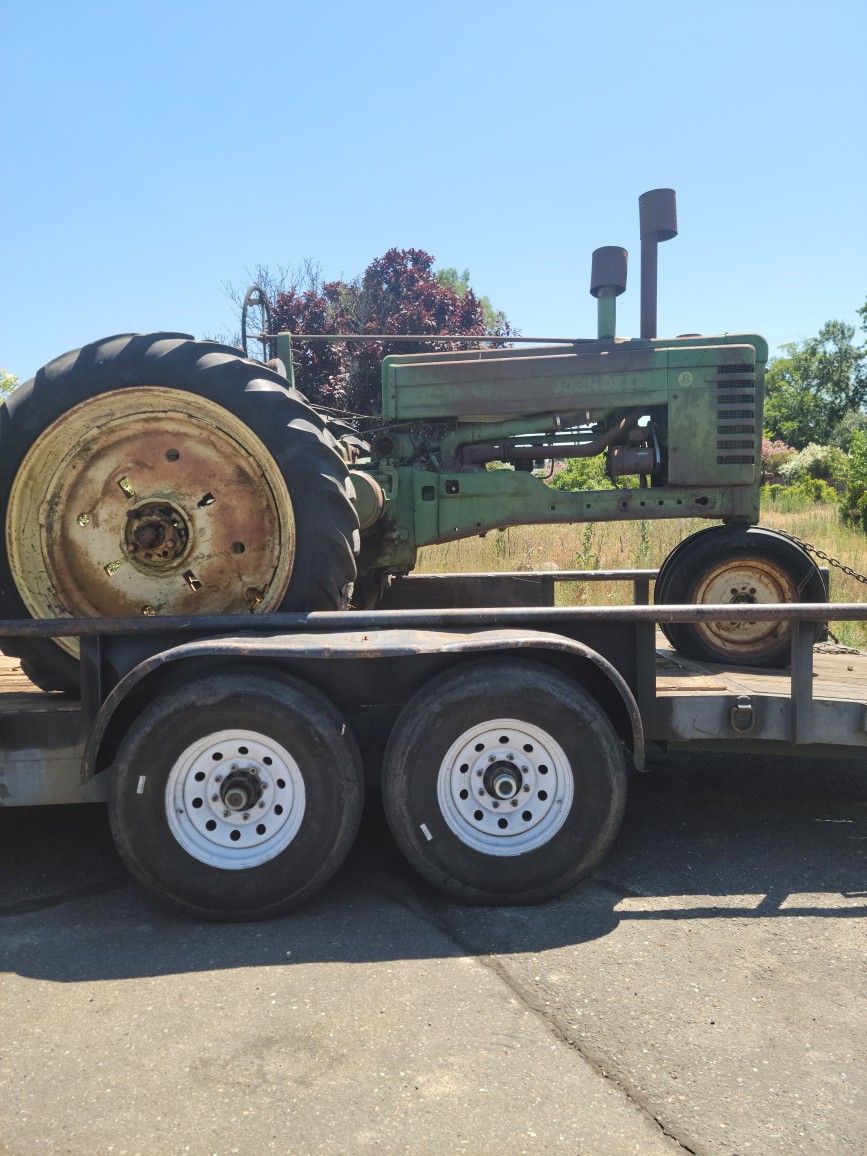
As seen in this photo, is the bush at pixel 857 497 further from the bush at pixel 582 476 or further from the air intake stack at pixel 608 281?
the air intake stack at pixel 608 281

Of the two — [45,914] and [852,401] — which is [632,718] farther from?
[852,401]

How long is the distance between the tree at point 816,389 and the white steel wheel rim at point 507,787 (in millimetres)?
→ 46946

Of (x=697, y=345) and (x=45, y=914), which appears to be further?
(x=697, y=345)

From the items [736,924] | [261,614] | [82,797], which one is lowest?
[736,924]

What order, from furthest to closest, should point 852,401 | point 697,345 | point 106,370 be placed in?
point 852,401 → point 697,345 → point 106,370

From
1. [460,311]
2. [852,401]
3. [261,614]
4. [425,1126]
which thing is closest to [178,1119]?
[425,1126]

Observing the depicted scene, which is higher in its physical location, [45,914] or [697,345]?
[697,345]

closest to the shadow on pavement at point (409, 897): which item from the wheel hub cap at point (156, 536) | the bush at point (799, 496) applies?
the wheel hub cap at point (156, 536)

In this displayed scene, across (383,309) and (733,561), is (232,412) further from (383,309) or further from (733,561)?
(383,309)

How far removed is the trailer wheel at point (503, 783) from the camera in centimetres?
348

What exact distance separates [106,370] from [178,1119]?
2860mm

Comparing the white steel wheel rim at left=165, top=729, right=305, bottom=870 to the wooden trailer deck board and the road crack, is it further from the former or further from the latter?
the wooden trailer deck board

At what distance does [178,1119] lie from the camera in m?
2.28

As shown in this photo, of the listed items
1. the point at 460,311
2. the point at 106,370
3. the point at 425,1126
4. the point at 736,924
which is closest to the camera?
the point at 425,1126
